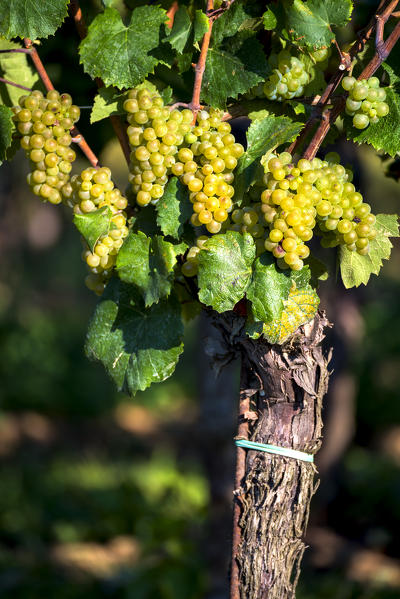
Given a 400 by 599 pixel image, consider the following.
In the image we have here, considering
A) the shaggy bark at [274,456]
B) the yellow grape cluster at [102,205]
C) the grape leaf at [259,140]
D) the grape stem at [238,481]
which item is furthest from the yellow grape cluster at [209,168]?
the grape stem at [238,481]

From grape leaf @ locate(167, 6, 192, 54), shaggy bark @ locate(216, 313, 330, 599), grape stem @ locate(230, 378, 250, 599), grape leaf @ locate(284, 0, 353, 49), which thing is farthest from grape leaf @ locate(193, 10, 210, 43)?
grape stem @ locate(230, 378, 250, 599)

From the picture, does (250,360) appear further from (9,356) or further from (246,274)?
(9,356)

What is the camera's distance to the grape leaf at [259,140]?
0.94m


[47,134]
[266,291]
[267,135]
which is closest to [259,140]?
Result: [267,135]

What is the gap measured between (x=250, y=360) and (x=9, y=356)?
261 inches

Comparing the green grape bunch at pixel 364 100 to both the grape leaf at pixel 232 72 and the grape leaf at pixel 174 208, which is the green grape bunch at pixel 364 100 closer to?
the grape leaf at pixel 232 72

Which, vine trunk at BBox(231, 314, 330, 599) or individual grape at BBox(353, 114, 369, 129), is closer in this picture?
individual grape at BBox(353, 114, 369, 129)

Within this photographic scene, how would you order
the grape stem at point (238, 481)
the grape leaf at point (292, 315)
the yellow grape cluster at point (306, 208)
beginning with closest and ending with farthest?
the yellow grape cluster at point (306, 208), the grape leaf at point (292, 315), the grape stem at point (238, 481)

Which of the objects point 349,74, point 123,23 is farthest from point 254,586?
point 123,23

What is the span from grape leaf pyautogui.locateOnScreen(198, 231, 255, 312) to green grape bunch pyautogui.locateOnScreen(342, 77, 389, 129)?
0.80 ft

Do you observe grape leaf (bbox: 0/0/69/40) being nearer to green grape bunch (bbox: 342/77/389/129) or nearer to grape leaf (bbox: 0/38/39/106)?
grape leaf (bbox: 0/38/39/106)

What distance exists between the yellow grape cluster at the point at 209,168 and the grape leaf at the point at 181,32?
0.35 ft

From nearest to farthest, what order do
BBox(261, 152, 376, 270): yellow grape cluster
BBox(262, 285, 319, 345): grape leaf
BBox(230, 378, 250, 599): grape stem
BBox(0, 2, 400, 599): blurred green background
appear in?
BBox(261, 152, 376, 270): yellow grape cluster < BBox(262, 285, 319, 345): grape leaf < BBox(230, 378, 250, 599): grape stem < BBox(0, 2, 400, 599): blurred green background

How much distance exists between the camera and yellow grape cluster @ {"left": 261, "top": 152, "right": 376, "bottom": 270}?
0.91 meters
